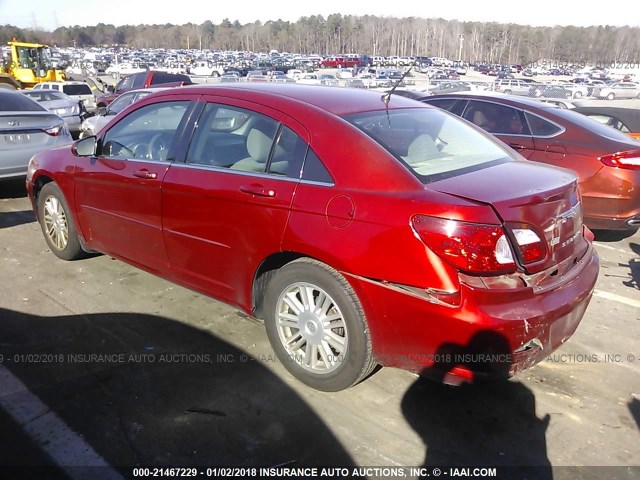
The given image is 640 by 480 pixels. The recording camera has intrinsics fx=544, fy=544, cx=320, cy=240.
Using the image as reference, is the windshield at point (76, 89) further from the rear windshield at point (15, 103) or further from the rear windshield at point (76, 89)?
the rear windshield at point (15, 103)

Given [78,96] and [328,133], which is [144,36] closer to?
[78,96]

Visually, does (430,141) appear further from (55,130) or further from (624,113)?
(624,113)

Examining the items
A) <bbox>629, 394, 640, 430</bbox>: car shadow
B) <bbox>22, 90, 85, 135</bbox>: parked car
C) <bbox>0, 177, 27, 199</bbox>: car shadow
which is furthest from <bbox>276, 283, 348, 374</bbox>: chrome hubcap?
<bbox>22, 90, 85, 135</bbox>: parked car

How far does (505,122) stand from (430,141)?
3.53 metres

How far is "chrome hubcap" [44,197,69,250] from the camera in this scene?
5009 mm

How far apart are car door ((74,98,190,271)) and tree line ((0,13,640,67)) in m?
112

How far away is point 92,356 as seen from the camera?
11.5 feet

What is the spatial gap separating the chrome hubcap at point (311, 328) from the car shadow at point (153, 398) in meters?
0.22

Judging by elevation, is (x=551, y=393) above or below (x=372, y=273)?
below

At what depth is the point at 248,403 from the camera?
306 cm

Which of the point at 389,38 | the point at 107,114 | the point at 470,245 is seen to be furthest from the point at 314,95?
the point at 389,38

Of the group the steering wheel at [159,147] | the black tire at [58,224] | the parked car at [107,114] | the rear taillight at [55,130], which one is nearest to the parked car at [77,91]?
the parked car at [107,114]

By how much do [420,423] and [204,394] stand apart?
1.23 metres

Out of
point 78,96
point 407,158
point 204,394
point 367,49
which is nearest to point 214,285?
point 204,394
